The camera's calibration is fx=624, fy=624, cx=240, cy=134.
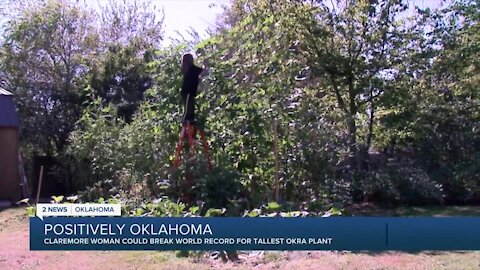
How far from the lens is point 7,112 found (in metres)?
15.2

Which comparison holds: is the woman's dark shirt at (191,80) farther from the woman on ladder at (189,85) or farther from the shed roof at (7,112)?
the shed roof at (7,112)

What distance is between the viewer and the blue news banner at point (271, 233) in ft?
19.6

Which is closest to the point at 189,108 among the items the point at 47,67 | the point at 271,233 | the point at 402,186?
the point at 271,233

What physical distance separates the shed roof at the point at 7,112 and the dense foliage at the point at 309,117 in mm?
1544

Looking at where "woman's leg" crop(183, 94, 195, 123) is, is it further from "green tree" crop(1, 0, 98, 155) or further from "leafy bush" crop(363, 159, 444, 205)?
"green tree" crop(1, 0, 98, 155)

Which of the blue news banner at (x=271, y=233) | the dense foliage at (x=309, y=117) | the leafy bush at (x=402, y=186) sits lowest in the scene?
the blue news banner at (x=271, y=233)

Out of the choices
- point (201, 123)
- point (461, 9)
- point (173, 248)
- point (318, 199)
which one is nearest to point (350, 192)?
point (318, 199)

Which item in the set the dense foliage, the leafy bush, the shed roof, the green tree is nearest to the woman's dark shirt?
the dense foliage

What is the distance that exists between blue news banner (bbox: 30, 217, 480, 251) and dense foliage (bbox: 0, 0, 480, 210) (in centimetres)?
229

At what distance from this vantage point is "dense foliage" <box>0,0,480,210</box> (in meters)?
9.97

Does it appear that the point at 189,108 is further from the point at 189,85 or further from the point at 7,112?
the point at 7,112

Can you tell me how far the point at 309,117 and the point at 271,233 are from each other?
178 inches

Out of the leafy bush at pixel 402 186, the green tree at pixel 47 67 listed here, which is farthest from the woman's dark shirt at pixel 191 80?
the green tree at pixel 47 67

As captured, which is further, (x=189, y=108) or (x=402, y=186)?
(x=402, y=186)
